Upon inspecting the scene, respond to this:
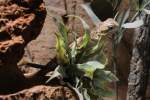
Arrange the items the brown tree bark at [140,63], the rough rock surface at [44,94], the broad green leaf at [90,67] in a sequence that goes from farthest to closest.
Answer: the brown tree bark at [140,63] < the broad green leaf at [90,67] < the rough rock surface at [44,94]

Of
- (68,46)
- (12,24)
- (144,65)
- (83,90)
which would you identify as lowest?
(144,65)

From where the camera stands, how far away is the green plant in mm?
1499

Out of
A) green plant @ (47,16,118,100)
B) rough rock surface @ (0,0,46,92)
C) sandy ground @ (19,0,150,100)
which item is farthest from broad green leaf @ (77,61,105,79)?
sandy ground @ (19,0,150,100)

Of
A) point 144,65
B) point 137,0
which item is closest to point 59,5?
point 137,0

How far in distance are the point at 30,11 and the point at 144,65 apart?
102 centimetres

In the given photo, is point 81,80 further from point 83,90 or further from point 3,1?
point 3,1

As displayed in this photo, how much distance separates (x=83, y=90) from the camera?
151 centimetres

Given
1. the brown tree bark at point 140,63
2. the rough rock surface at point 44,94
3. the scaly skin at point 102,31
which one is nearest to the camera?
the rough rock surface at point 44,94

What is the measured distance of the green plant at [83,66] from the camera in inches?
59.0

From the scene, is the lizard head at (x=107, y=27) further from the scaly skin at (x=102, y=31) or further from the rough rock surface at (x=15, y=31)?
the rough rock surface at (x=15, y=31)

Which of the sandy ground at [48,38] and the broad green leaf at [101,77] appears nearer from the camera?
the broad green leaf at [101,77]

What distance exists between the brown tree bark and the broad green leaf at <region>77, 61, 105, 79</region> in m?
0.77

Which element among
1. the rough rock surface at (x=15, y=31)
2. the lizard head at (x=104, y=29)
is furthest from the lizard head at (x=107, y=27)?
the rough rock surface at (x=15, y=31)

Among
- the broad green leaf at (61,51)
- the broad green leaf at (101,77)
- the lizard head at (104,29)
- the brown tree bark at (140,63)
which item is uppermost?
the lizard head at (104,29)
